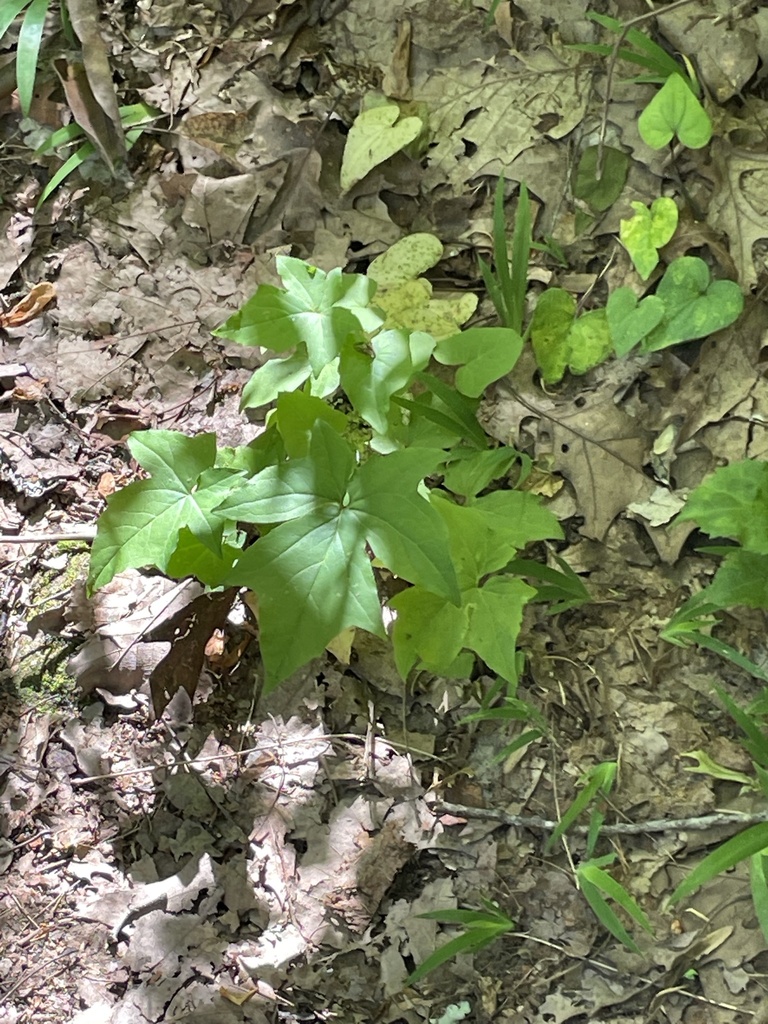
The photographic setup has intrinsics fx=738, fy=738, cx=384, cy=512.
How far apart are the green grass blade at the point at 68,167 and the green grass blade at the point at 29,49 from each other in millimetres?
149

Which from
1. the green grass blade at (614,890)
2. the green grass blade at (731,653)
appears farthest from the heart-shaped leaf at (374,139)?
the green grass blade at (614,890)

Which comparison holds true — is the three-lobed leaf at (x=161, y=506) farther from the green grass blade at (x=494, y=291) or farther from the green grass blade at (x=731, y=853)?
the green grass blade at (x=731, y=853)

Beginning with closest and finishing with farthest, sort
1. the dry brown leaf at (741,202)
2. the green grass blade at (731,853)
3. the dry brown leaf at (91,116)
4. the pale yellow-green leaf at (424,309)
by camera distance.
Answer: the green grass blade at (731,853)
the dry brown leaf at (741,202)
the pale yellow-green leaf at (424,309)
the dry brown leaf at (91,116)

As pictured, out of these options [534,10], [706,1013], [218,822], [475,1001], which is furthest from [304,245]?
[706,1013]

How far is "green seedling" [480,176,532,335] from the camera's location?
1528 millimetres

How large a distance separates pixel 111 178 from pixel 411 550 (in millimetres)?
1373

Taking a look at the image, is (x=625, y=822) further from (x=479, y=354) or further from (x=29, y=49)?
(x=29, y=49)

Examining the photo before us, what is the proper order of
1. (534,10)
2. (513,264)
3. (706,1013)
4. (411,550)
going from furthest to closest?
(534,10)
(513,264)
(706,1013)
(411,550)

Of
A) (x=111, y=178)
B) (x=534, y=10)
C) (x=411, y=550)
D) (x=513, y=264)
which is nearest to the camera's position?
(x=411, y=550)

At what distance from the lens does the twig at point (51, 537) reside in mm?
1694

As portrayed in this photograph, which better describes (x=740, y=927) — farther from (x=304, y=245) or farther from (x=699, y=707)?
(x=304, y=245)

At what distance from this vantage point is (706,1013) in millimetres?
1374

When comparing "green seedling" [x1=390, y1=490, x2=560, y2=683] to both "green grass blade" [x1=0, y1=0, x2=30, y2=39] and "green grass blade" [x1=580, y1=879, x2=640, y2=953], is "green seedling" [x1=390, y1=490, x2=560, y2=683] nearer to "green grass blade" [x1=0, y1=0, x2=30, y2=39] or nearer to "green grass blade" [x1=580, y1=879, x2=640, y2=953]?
"green grass blade" [x1=580, y1=879, x2=640, y2=953]

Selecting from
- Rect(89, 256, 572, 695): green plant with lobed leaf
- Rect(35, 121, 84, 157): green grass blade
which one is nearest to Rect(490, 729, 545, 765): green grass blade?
Rect(89, 256, 572, 695): green plant with lobed leaf
